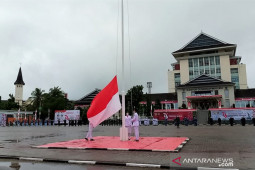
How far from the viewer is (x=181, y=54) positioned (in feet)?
233

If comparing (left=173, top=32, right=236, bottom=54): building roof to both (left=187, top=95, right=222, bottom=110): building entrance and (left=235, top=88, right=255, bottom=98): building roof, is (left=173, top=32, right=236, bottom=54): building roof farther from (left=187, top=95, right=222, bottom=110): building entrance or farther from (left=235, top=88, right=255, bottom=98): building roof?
(left=187, top=95, right=222, bottom=110): building entrance

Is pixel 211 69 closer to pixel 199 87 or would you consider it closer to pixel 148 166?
pixel 199 87

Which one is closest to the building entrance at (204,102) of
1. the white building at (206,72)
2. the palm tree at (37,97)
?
the white building at (206,72)

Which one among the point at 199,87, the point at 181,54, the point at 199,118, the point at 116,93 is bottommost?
the point at 199,118

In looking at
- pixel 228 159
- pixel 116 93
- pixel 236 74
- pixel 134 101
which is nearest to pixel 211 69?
pixel 236 74

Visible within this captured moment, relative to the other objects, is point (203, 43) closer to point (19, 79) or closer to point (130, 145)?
point (130, 145)

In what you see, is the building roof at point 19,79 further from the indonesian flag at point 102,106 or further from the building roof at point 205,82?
the indonesian flag at point 102,106

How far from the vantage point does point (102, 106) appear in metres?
13.4

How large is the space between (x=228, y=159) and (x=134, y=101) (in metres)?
50.3

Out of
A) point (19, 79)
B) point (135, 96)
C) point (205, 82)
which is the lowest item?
point (135, 96)

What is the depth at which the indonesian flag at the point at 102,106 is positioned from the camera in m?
13.4

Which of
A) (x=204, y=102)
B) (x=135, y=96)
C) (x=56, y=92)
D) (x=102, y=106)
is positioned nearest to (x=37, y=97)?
(x=56, y=92)

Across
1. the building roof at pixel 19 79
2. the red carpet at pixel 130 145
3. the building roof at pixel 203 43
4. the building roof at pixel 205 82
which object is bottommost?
the red carpet at pixel 130 145

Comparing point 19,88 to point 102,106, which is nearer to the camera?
point 102,106
